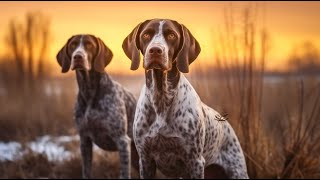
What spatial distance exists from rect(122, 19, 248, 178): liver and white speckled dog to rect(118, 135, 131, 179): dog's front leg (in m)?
1.43

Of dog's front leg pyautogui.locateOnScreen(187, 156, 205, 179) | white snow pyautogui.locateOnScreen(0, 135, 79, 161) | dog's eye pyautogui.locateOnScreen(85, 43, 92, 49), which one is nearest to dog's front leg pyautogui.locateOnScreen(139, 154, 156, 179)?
dog's front leg pyautogui.locateOnScreen(187, 156, 205, 179)

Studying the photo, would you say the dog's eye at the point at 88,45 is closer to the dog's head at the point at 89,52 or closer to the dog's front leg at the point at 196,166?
the dog's head at the point at 89,52

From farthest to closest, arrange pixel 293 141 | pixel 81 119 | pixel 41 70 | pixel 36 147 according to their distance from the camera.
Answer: pixel 41 70, pixel 36 147, pixel 293 141, pixel 81 119

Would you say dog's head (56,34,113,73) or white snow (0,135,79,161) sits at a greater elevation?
dog's head (56,34,113,73)

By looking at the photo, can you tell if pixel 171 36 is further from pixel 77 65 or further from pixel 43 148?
pixel 43 148

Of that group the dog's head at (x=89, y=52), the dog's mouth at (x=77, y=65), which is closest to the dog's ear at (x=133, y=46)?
the dog's mouth at (x=77, y=65)

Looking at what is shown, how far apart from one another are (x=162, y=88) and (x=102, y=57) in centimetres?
164

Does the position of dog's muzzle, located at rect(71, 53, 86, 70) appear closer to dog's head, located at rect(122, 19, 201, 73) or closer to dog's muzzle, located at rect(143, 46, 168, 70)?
dog's head, located at rect(122, 19, 201, 73)

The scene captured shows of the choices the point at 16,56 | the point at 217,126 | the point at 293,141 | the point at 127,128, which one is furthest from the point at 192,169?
the point at 16,56

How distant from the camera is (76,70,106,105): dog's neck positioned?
610 centimetres

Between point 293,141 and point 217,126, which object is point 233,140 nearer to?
point 217,126

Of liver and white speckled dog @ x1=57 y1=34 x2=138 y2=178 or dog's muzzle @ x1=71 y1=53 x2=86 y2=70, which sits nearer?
dog's muzzle @ x1=71 y1=53 x2=86 y2=70

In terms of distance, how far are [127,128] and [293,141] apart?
191 centimetres

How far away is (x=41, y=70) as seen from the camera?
972 cm
